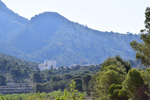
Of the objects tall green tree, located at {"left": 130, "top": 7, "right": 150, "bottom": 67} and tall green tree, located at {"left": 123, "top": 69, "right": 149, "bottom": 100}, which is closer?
tall green tree, located at {"left": 130, "top": 7, "right": 150, "bottom": 67}

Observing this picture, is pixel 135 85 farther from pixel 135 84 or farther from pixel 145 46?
pixel 145 46

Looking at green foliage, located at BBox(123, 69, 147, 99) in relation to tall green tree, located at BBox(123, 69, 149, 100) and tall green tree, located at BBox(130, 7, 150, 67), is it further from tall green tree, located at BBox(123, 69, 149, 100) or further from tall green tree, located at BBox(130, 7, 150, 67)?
tall green tree, located at BBox(130, 7, 150, 67)

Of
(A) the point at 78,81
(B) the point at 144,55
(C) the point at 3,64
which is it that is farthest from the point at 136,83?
(C) the point at 3,64

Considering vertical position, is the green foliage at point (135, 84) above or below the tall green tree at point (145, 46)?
below

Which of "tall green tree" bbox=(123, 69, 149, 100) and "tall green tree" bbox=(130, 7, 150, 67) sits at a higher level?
"tall green tree" bbox=(130, 7, 150, 67)

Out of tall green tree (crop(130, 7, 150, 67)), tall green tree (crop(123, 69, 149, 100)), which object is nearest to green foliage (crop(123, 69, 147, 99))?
tall green tree (crop(123, 69, 149, 100))

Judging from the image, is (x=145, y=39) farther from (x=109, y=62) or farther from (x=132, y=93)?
(x=109, y=62)

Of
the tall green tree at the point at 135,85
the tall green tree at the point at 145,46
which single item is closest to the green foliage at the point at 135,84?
the tall green tree at the point at 135,85

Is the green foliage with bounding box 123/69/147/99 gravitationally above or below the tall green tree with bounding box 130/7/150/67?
below

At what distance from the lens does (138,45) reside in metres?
18.8

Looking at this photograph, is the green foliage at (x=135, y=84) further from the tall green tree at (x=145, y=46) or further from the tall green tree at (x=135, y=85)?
the tall green tree at (x=145, y=46)

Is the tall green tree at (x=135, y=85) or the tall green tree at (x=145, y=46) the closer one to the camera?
the tall green tree at (x=145, y=46)

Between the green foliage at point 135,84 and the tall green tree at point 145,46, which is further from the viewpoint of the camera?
the green foliage at point 135,84

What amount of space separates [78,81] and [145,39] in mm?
44960
